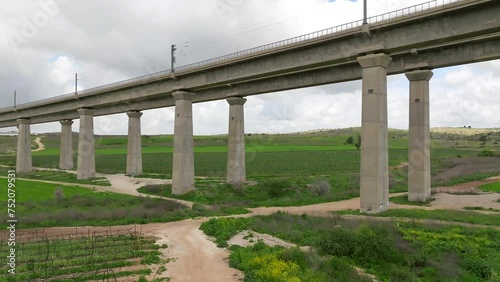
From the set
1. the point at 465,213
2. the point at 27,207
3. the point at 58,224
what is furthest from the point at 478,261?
the point at 27,207

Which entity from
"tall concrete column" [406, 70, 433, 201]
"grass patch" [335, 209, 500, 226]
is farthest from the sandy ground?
"grass patch" [335, 209, 500, 226]

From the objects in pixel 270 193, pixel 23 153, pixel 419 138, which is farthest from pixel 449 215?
pixel 23 153

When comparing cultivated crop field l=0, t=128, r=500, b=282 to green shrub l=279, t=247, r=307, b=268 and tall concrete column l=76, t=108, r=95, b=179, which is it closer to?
green shrub l=279, t=247, r=307, b=268

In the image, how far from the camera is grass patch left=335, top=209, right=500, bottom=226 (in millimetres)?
25477

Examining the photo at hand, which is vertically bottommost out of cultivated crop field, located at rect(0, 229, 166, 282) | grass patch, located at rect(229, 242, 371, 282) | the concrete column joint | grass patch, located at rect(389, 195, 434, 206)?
cultivated crop field, located at rect(0, 229, 166, 282)

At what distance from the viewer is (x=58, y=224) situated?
92.6ft

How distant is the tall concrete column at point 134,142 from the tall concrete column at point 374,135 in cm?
4476

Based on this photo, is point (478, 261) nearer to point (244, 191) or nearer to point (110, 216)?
point (110, 216)

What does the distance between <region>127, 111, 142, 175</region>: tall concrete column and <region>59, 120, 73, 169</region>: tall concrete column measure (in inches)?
925

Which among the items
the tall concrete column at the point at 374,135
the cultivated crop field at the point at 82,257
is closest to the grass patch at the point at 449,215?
the tall concrete column at the point at 374,135

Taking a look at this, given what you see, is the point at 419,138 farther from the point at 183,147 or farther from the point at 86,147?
the point at 86,147

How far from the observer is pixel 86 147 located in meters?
65.7

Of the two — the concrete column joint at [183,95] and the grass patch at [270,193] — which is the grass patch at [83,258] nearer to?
the grass patch at [270,193]

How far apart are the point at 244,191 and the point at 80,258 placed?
90.3ft
